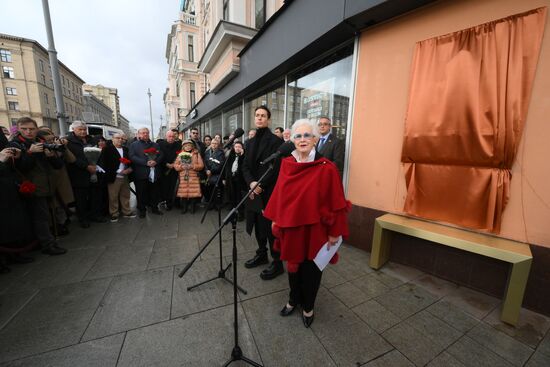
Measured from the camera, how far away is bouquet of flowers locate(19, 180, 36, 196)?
2.97 metres

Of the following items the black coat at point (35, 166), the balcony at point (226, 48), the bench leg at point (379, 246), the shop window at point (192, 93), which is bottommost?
the bench leg at point (379, 246)

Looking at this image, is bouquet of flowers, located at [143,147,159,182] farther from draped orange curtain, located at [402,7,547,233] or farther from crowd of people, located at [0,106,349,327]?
draped orange curtain, located at [402,7,547,233]

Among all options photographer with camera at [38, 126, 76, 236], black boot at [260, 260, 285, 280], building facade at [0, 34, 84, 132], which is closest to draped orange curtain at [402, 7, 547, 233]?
black boot at [260, 260, 285, 280]

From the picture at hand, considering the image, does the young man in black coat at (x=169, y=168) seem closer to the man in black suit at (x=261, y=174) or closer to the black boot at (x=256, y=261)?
the man in black suit at (x=261, y=174)

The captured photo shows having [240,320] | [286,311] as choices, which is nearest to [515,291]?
[286,311]

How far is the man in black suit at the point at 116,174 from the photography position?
186 inches

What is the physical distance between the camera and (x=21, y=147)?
3.07 metres

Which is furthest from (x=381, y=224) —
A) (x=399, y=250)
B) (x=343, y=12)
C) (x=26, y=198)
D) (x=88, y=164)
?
(x=88, y=164)

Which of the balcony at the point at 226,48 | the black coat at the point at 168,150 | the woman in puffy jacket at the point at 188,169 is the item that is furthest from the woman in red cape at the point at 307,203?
the balcony at the point at 226,48

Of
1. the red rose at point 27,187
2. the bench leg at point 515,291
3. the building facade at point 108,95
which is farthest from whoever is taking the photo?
the building facade at point 108,95

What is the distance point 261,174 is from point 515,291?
2.86 meters

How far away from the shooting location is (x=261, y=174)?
288cm

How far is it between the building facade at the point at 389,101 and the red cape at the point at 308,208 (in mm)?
1827

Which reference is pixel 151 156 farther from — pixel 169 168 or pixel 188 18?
pixel 188 18
